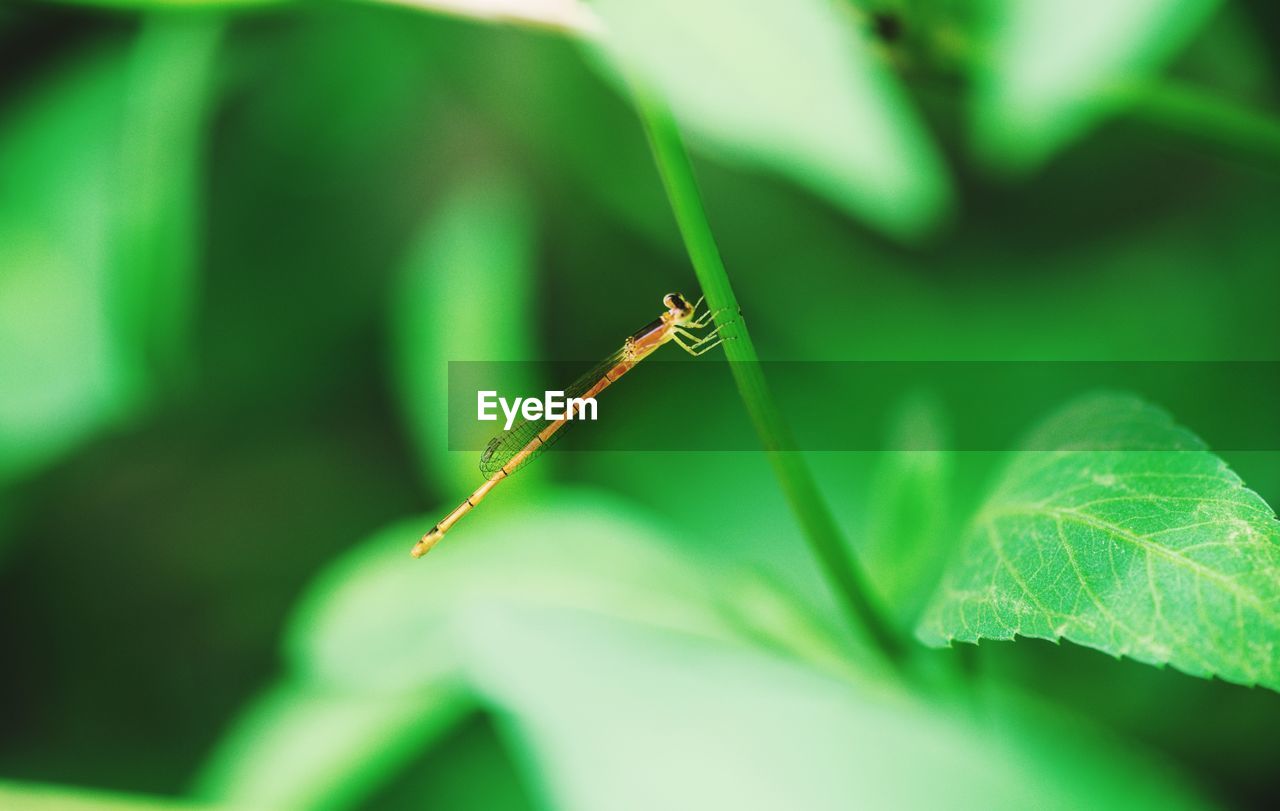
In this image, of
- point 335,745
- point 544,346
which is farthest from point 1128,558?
point 544,346

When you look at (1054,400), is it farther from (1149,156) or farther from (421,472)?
(421,472)

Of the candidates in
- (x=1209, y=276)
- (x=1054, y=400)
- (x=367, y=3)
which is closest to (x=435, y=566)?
(x=367, y=3)

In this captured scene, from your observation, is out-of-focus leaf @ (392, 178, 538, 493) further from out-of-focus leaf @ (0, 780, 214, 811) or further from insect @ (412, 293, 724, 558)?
out-of-focus leaf @ (0, 780, 214, 811)

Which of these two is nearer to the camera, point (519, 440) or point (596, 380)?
point (596, 380)

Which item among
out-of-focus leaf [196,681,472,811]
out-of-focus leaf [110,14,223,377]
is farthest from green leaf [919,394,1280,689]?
out-of-focus leaf [110,14,223,377]

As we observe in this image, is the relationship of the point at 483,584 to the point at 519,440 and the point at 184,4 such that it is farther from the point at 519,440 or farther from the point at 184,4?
the point at 184,4

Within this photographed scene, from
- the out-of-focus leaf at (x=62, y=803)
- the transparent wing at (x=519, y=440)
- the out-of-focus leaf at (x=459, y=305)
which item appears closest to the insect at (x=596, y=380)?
the transparent wing at (x=519, y=440)

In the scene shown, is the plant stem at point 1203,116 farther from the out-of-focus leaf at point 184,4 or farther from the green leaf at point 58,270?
the green leaf at point 58,270
